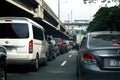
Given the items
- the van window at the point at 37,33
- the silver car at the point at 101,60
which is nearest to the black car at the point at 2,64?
the silver car at the point at 101,60

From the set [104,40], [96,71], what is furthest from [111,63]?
[104,40]

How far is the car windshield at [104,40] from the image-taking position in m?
11.2

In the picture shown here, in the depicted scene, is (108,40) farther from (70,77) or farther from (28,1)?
(28,1)

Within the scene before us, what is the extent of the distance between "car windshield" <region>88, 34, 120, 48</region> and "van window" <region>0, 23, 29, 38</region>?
5.47 metres

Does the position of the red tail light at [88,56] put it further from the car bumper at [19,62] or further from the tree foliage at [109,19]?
the tree foliage at [109,19]

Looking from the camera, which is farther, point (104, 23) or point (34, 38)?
point (104, 23)

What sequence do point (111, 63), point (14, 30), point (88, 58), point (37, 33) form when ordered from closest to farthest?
point (111, 63)
point (88, 58)
point (14, 30)
point (37, 33)

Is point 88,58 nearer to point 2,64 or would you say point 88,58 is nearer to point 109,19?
point 2,64

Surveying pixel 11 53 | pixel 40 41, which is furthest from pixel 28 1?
pixel 11 53

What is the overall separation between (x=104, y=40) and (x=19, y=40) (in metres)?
5.87

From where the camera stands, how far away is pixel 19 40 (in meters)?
16.7

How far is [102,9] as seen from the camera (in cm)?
4509

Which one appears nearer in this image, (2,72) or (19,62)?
(2,72)

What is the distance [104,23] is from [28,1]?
7.96 metres
